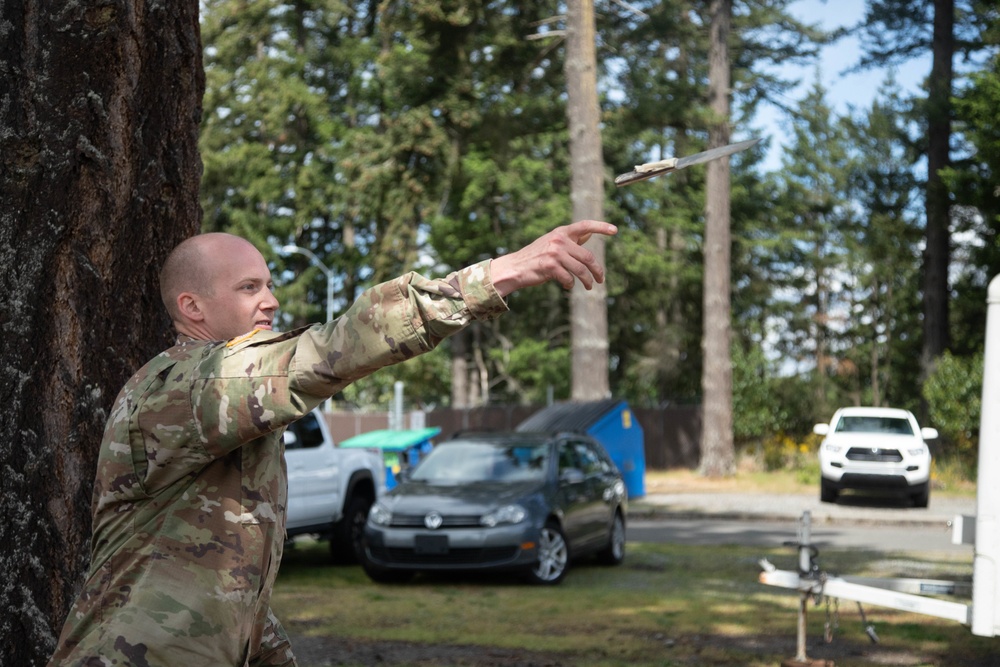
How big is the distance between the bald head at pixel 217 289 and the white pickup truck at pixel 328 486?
978 cm

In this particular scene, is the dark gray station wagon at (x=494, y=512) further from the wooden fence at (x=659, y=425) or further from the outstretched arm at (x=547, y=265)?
the wooden fence at (x=659, y=425)

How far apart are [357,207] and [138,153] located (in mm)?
35739

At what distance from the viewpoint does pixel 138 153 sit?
4.48 meters

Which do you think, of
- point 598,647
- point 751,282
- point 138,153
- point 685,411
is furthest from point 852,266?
point 138,153

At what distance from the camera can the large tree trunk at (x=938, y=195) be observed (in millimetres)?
33219

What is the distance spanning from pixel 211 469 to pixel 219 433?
174 millimetres

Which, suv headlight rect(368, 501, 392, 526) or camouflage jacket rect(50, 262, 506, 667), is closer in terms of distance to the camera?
camouflage jacket rect(50, 262, 506, 667)

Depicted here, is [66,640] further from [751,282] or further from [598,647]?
[751,282]

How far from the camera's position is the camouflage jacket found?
2.60 m

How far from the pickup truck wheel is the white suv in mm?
10644

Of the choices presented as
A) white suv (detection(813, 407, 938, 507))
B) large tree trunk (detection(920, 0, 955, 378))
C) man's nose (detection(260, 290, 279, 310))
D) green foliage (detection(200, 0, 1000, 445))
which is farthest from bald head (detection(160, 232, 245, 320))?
large tree trunk (detection(920, 0, 955, 378))

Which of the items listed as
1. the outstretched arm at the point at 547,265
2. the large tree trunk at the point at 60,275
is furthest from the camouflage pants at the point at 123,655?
the large tree trunk at the point at 60,275

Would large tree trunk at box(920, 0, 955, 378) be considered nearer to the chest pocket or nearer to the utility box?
the utility box

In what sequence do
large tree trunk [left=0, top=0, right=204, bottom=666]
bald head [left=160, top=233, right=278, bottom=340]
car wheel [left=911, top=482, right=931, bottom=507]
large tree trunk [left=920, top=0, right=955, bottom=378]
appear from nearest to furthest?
bald head [left=160, top=233, right=278, bottom=340] < large tree trunk [left=0, top=0, right=204, bottom=666] < car wheel [left=911, top=482, right=931, bottom=507] < large tree trunk [left=920, top=0, right=955, bottom=378]
